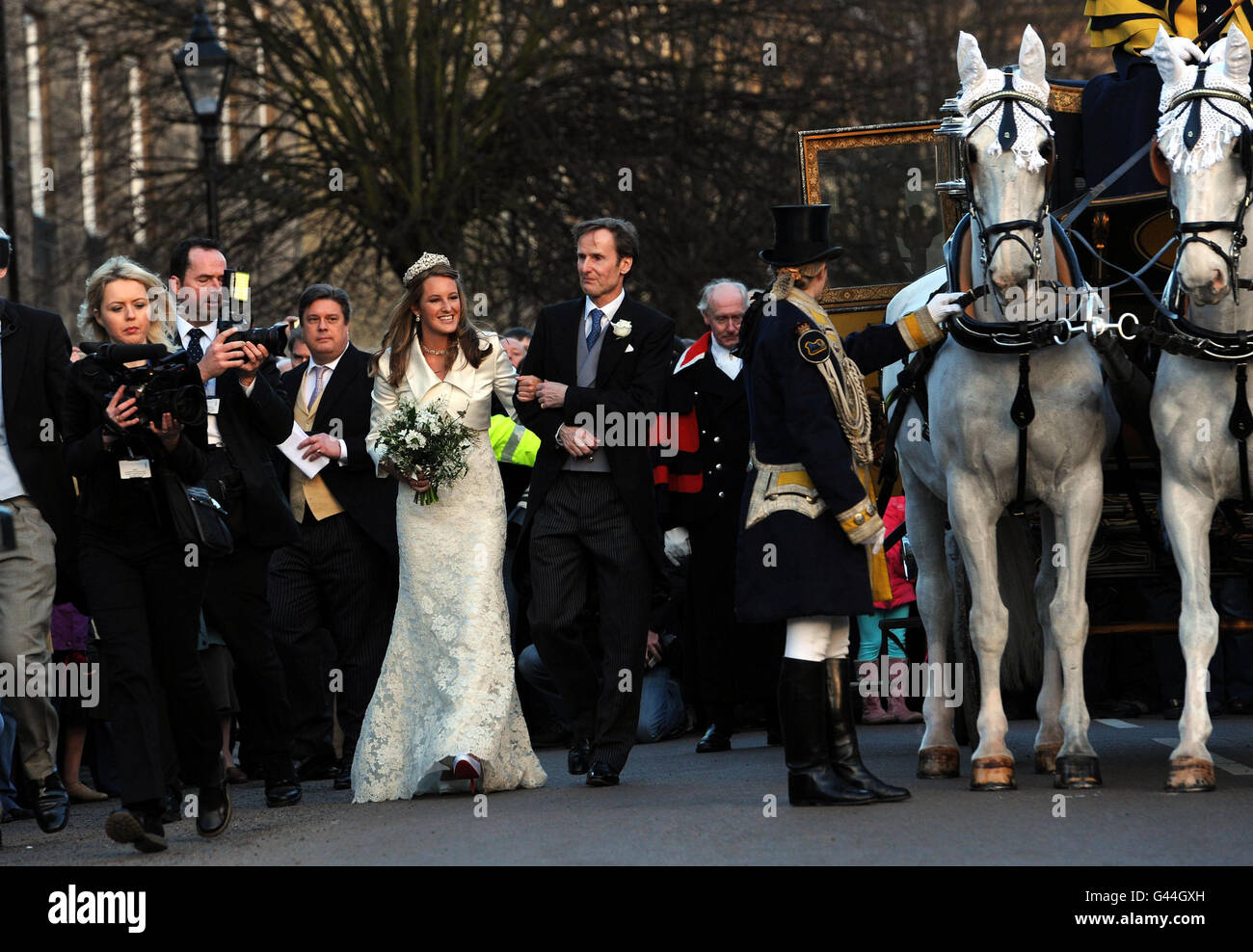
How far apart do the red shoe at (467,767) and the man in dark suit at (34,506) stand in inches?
67.3

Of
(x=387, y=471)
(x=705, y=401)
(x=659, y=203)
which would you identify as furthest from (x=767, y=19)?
(x=387, y=471)

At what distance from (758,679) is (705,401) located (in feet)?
5.32

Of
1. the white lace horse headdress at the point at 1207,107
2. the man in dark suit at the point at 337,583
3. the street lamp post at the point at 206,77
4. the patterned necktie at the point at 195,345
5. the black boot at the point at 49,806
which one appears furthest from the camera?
the street lamp post at the point at 206,77

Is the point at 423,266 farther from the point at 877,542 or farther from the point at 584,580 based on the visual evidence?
the point at 877,542

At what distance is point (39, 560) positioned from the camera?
934cm

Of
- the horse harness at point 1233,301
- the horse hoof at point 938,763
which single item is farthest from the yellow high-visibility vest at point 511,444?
the horse harness at point 1233,301

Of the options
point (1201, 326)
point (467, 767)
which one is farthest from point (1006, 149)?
point (467, 767)

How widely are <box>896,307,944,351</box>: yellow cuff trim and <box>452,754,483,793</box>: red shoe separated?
2763mm

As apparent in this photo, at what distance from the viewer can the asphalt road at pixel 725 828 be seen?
738cm

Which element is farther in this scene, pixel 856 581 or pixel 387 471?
pixel 387 471

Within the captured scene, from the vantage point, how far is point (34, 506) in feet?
31.0

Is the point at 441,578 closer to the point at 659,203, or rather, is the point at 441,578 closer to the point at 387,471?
the point at 387,471

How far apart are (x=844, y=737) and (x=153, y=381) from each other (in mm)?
3092
